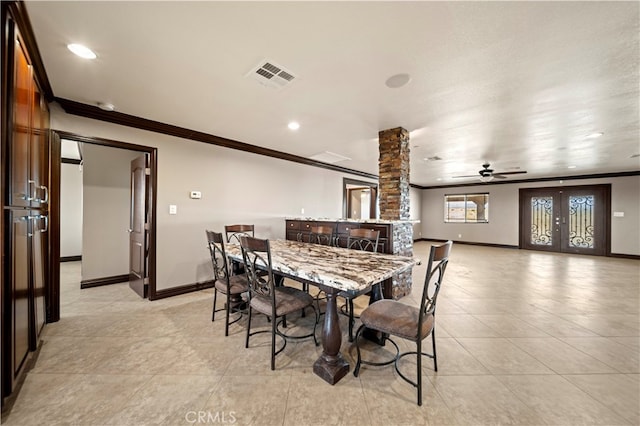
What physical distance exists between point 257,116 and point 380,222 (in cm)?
209

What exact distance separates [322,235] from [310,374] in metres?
2.22

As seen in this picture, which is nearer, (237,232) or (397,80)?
(397,80)

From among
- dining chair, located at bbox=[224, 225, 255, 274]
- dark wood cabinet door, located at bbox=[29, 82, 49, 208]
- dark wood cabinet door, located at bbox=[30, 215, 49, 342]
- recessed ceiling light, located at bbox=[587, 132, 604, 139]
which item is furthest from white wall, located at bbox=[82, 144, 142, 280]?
recessed ceiling light, located at bbox=[587, 132, 604, 139]

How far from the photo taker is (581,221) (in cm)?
719

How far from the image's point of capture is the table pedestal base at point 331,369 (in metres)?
1.69

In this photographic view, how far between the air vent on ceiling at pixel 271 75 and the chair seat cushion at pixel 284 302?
6.27 ft

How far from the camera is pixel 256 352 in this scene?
207 cm

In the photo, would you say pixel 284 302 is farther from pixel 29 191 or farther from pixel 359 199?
pixel 359 199

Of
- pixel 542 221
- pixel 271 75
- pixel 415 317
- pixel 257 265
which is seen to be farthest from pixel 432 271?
pixel 542 221

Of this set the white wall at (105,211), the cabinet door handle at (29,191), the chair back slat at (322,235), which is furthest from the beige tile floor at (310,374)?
the cabinet door handle at (29,191)

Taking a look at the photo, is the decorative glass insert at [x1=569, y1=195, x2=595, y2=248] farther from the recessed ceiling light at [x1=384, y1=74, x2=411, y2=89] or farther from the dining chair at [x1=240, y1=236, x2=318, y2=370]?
the dining chair at [x1=240, y1=236, x2=318, y2=370]

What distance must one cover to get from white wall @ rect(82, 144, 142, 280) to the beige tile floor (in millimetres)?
917

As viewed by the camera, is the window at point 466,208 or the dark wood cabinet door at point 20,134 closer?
the dark wood cabinet door at point 20,134

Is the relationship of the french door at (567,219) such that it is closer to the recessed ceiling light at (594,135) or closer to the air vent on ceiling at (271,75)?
the recessed ceiling light at (594,135)
